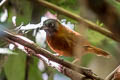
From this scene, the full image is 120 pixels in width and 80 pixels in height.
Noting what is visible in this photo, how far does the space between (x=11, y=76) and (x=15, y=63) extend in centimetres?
5

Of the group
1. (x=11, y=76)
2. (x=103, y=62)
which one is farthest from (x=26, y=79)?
(x=103, y=62)

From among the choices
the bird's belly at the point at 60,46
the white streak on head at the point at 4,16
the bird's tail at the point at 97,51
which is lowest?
the bird's tail at the point at 97,51

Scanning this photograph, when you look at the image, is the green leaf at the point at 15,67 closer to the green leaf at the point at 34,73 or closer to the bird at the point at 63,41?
the green leaf at the point at 34,73

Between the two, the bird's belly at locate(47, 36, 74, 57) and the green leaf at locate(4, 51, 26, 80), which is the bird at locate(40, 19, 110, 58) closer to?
the bird's belly at locate(47, 36, 74, 57)

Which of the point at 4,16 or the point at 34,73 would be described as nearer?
the point at 34,73

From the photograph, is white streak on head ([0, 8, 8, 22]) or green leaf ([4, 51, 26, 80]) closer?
green leaf ([4, 51, 26, 80])

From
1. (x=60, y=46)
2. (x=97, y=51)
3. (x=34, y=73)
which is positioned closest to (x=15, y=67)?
(x=34, y=73)

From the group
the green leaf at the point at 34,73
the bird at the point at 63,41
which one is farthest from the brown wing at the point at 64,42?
the green leaf at the point at 34,73

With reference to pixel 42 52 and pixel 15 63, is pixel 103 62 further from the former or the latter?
pixel 42 52

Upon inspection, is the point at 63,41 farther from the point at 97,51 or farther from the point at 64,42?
the point at 97,51

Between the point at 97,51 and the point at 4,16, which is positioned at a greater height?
the point at 4,16

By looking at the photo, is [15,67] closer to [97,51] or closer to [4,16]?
[4,16]

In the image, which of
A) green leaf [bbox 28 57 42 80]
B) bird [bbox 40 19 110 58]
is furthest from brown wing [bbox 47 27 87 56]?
green leaf [bbox 28 57 42 80]

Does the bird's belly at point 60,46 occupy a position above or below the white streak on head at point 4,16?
below
